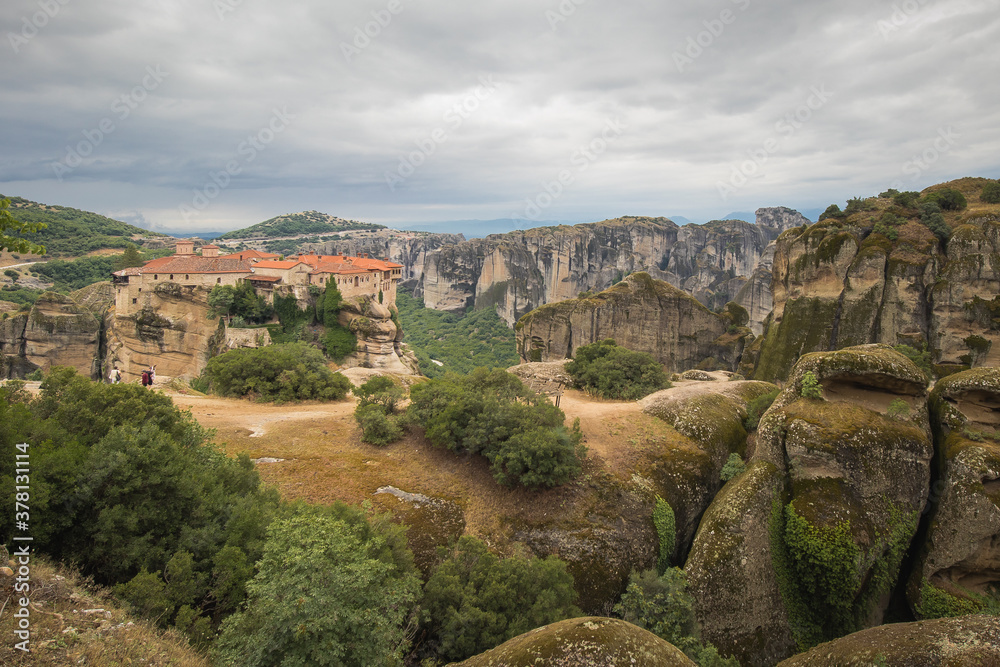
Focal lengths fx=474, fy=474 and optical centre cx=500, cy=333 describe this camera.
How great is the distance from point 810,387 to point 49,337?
45.8m

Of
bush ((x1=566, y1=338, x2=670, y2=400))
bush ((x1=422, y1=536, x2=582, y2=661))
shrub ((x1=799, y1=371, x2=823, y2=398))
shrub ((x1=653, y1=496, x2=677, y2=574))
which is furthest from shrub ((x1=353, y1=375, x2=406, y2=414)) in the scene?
shrub ((x1=799, y1=371, x2=823, y2=398))

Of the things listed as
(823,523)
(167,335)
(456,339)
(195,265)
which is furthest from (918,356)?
(456,339)

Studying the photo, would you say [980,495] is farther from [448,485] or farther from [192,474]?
[192,474]

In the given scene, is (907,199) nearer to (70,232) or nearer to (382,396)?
(382,396)

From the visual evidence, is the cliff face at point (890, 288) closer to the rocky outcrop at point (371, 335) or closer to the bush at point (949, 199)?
the bush at point (949, 199)

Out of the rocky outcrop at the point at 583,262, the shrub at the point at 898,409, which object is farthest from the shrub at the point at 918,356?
the rocky outcrop at the point at 583,262

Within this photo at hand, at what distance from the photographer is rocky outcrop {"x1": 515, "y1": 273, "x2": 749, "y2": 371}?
4156 centimetres

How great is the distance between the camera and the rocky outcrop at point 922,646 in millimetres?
5797

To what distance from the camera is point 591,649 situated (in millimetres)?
5480

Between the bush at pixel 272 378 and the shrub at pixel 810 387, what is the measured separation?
17.2 m

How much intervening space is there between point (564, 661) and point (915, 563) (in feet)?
35.1

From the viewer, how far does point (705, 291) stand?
295 feet

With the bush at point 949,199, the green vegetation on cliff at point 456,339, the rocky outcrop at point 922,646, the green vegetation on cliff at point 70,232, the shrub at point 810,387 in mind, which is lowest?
the green vegetation on cliff at point 456,339

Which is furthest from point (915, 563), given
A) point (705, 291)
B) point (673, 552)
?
point (705, 291)
